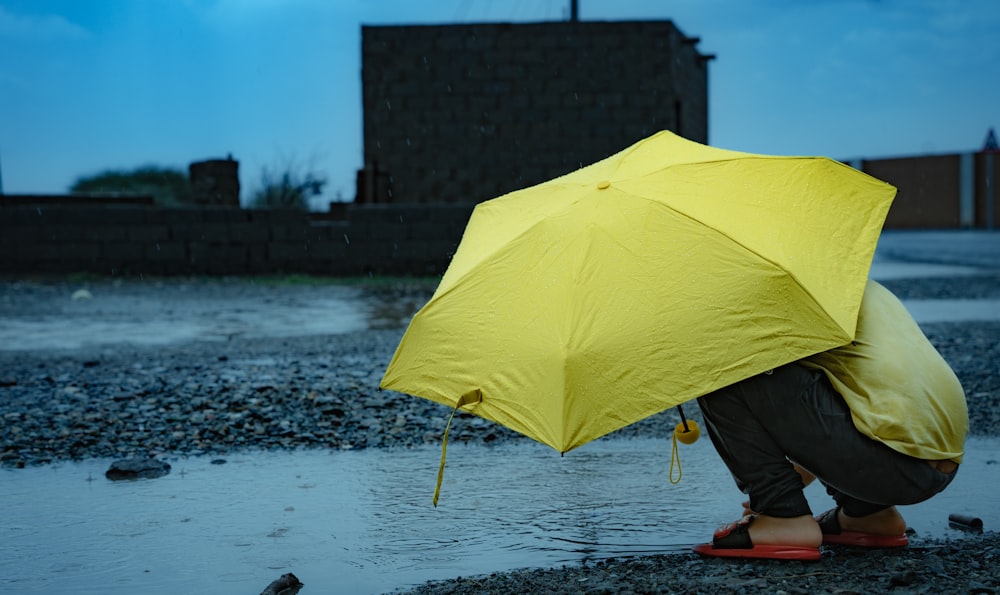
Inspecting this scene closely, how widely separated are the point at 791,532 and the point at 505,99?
19.9 m

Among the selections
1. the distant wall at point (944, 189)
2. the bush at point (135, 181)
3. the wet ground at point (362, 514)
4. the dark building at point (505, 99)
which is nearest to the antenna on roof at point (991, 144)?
the distant wall at point (944, 189)

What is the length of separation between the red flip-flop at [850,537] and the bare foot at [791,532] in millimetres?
204

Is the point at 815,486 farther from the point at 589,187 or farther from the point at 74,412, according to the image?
the point at 74,412

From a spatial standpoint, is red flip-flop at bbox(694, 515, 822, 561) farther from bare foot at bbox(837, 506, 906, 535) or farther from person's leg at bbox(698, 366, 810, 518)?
bare foot at bbox(837, 506, 906, 535)

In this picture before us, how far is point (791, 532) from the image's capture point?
10.1 feet

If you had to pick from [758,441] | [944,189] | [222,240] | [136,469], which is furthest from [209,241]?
[944,189]

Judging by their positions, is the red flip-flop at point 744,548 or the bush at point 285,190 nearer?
the red flip-flop at point 744,548

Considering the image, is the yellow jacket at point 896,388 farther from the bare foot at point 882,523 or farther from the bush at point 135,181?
the bush at point 135,181

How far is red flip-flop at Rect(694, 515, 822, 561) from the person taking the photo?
3.06 metres

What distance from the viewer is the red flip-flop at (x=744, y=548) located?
10.1ft

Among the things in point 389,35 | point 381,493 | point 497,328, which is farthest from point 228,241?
point 497,328

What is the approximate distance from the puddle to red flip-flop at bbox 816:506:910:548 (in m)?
0.26

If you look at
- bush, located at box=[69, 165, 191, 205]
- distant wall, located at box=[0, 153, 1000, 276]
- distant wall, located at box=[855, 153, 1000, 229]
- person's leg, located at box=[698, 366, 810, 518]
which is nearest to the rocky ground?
person's leg, located at box=[698, 366, 810, 518]

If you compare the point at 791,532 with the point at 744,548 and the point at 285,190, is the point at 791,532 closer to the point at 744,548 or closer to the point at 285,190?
the point at 744,548
